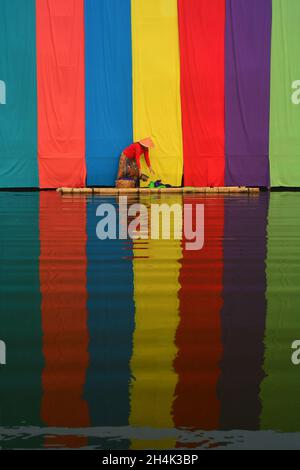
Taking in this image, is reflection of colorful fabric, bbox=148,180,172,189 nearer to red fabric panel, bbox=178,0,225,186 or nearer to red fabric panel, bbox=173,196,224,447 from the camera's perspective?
red fabric panel, bbox=178,0,225,186

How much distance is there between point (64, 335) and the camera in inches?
69.8

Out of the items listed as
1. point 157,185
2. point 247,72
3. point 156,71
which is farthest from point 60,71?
point 247,72

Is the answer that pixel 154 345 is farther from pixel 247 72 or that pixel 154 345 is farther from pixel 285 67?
pixel 285 67

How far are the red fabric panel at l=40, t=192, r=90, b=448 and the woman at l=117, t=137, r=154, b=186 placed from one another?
7605 mm

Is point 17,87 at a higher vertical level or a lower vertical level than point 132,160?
higher

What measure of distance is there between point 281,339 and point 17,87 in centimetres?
1068

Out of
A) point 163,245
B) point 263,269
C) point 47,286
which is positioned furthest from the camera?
point 163,245

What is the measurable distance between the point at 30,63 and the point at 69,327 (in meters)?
10.6

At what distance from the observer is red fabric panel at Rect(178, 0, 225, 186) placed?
11.8m

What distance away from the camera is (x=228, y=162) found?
11953 mm

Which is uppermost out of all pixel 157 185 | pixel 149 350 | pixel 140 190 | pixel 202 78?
pixel 202 78

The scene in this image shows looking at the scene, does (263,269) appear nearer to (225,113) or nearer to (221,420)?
(221,420)

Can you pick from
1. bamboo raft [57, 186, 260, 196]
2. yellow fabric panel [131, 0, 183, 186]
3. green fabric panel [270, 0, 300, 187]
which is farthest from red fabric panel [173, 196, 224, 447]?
green fabric panel [270, 0, 300, 187]
